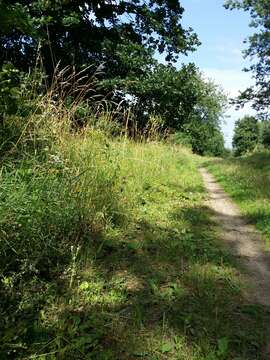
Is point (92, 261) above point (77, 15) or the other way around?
the other way around

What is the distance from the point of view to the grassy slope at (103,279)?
9.89ft

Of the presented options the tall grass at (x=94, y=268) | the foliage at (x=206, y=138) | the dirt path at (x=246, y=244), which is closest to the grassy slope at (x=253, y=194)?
the dirt path at (x=246, y=244)

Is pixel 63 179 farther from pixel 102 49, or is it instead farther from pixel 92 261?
pixel 102 49

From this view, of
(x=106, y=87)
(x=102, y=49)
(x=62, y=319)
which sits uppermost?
(x=102, y=49)

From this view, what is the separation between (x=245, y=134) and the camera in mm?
71875

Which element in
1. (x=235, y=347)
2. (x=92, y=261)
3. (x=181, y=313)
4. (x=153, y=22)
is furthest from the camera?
(x=153, y=22)

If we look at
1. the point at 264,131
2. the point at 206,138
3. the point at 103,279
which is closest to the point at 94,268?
the point at 103,279

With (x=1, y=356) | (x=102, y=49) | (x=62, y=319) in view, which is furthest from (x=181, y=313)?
(x=102, y=49)

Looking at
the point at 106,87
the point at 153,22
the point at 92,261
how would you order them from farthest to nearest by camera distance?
the point at 153,22 < the point at 106,87 < the point at 92,261

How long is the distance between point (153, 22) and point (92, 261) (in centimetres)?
1372

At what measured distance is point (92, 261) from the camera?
4168 mm

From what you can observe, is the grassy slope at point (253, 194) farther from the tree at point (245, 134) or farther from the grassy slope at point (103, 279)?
the tree at point (245, 134)

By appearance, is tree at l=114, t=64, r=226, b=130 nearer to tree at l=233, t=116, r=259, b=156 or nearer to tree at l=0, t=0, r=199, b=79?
tree at l=0, t=0, r=199, b=79

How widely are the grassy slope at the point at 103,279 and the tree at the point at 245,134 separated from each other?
67.7 metres
